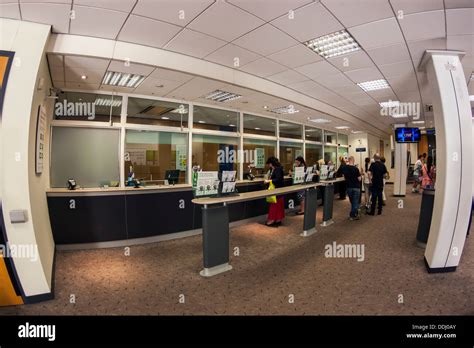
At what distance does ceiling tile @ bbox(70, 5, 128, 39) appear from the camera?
259cm

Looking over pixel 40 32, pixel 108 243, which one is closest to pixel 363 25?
pixel 40 32

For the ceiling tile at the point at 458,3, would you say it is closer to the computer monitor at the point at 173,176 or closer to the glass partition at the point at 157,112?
the glass partition at the point at 157,112

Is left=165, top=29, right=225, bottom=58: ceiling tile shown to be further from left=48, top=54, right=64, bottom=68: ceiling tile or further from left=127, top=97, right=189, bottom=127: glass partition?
left=127, top=97, right=189, bottom=127: glass partition

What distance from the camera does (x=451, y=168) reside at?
2.88 metres

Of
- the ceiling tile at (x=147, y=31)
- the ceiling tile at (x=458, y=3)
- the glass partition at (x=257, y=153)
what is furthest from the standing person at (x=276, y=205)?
the ceiling tile at (x=458, y=3)

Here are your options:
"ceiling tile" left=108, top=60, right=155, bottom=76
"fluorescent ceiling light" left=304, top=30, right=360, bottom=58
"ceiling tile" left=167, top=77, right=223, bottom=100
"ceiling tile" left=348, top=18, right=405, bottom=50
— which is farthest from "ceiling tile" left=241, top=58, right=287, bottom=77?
"ceiling tile" left=108, top=60, right=155, bottom=76

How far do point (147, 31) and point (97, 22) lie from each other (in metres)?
0.56

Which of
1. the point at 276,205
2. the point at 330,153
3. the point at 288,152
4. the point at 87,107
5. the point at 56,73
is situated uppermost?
the point at 56,73

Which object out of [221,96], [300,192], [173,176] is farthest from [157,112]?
[300,192]

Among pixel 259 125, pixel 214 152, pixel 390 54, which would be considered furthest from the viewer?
pixel 259 125

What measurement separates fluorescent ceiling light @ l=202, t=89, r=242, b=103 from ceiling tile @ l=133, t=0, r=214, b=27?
2081 millimetres

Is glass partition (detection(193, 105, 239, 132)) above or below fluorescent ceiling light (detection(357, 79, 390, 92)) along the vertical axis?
below

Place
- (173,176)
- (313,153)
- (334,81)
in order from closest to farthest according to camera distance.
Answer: (334,81), (173,176), (313,153)

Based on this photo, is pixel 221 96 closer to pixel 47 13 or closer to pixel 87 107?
pixel 87 107
